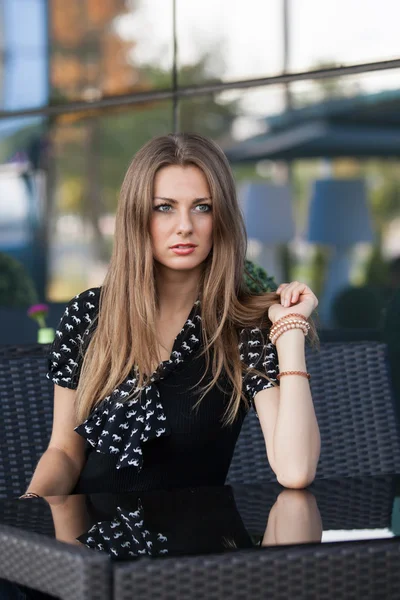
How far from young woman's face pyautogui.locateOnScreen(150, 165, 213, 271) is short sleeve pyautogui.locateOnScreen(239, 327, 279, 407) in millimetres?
201

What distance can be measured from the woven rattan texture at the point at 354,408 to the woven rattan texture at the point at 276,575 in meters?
1.23

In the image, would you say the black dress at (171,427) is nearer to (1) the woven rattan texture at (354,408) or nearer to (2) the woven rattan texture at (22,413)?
(2) the woven rattan texture at (22,413)

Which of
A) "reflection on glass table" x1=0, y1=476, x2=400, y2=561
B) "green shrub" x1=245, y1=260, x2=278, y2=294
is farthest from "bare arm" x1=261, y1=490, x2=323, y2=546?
"green shrub" x1=245, y1=260, x2=278, y2=294

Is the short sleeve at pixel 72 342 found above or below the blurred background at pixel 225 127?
below

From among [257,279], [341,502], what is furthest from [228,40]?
[341,502]

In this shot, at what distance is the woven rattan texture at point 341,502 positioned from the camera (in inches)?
63.9

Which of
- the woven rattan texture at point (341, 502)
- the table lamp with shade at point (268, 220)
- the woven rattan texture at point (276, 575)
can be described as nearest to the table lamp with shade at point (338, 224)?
the table lamp with shade at point (268, 220)

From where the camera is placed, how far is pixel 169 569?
134 centimetres

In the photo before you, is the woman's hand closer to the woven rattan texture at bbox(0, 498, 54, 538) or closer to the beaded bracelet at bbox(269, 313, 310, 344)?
the beaded bracelet at bbox(269, 313, 310, 344)

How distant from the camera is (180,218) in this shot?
2.20 m

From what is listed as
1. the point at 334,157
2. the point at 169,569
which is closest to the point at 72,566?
the point at 169,569

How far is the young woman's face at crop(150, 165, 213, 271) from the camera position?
7.23 ft

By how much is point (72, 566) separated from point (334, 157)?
12.7 feet

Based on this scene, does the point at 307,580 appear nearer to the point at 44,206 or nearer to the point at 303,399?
the point at 303,399
